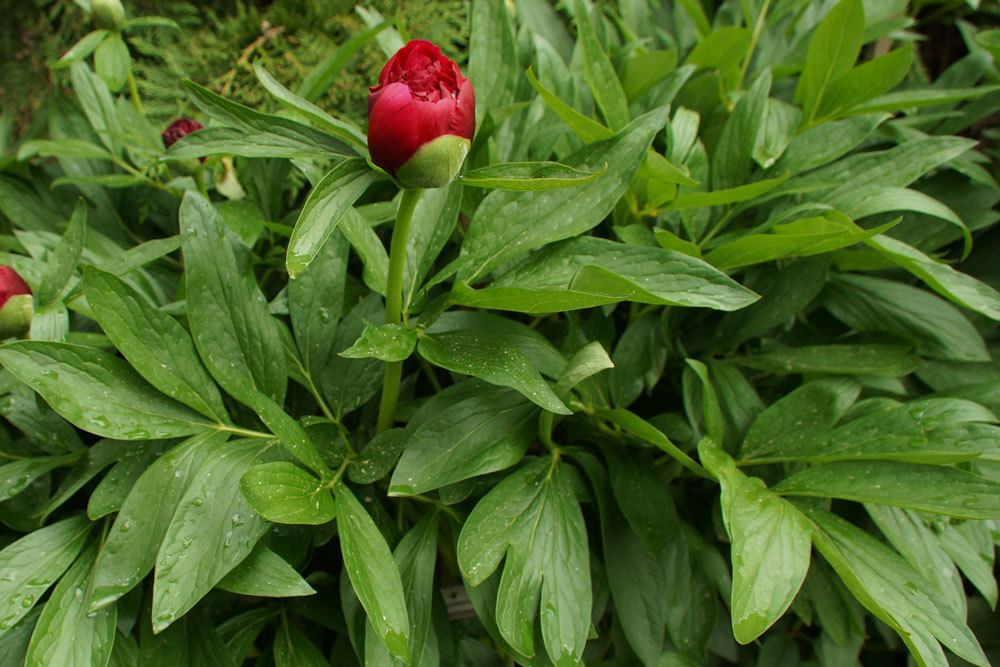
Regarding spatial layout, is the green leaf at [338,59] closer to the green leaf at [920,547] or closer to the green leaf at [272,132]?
the green leaf at [272,132]

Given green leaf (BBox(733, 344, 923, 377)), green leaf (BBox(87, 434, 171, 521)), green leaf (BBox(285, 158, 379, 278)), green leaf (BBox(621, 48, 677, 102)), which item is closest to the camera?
green leaf (BBox(285, 158, 379, 278))

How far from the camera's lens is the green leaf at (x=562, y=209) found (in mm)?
489

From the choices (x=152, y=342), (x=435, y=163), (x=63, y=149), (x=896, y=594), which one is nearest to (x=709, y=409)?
(x=896, y=594)

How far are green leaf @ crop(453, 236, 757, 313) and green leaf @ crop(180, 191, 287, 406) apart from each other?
141 mm

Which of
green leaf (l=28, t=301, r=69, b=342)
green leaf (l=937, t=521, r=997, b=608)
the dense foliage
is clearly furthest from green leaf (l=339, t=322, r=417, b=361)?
green leaf (l=937, t=521, r=997, b=608)

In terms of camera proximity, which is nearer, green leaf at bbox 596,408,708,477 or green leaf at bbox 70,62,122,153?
green leaf at bbox 596,408,708,477

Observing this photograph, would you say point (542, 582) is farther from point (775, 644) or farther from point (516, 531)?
point (775, 644)

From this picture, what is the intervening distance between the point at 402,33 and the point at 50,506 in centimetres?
43

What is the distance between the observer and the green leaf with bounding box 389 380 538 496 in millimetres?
468

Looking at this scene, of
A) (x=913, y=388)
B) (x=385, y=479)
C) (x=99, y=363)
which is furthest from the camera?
(x=913, y=388)

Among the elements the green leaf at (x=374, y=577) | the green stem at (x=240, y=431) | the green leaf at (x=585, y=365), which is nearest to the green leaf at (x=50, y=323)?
the green stem at (x=240, y=431)

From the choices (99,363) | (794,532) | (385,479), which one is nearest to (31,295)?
(99,363)

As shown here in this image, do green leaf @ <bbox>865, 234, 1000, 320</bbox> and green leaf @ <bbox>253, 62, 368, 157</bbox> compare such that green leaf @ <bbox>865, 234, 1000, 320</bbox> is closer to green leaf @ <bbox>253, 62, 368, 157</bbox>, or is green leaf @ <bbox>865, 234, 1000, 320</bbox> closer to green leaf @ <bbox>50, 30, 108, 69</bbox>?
green leaf @ <bbox>253, 62, 368, 157</bbox>

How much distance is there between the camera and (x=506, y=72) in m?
0.59
